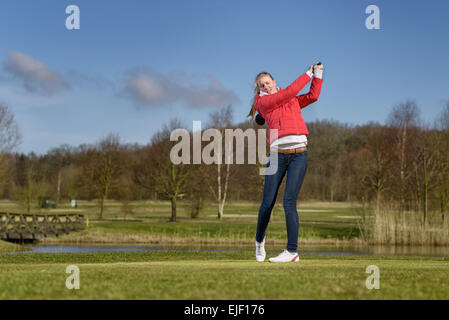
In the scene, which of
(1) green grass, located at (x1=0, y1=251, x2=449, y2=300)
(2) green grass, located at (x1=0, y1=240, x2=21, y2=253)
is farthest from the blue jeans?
(2) green grass, located at (x1=0, y1=240, x2=21, y2=253)

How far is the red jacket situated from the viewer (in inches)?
285

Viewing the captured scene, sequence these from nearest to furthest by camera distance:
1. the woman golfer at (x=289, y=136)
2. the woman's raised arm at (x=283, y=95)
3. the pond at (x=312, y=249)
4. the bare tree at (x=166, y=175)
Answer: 1. the woman's raised arm at (x=283, y=95)
2. the woman golfer at (x=289, y=136)
3. the pond at (x=312, y=249)
4. the bare tree at (x=166, y=175)

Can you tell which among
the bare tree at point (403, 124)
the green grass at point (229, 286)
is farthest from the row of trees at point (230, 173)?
the green grass at point (229, 286)

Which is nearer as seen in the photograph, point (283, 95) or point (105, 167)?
point (283, 95)

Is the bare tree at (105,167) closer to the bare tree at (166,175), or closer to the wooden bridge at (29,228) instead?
the bare tree at (166,175)

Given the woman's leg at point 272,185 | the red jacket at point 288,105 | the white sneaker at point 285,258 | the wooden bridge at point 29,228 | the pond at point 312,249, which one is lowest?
the pond at point 312,249

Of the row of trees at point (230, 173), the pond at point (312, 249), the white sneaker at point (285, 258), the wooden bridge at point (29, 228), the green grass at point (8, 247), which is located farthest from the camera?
the row of trees at point (230, 173)

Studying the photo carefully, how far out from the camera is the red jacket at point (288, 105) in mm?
7242

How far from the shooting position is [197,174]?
46812 mm

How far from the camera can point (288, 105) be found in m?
7.46

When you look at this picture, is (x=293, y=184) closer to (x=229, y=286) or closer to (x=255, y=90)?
(x=255, y=90)

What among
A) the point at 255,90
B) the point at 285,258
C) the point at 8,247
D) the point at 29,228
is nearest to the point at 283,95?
the point at 255,90
